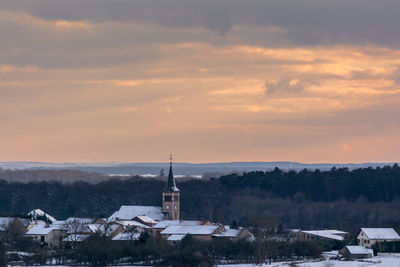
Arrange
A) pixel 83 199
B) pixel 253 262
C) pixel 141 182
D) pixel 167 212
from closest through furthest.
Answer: pixel 253 262, pixel 167 212, pixel 83 199, pixel 141 182

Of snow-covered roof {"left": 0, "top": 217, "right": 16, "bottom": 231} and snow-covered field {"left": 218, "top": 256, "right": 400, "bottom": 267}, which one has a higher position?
snow-covered roof {"left": 0, "top": 217, "right": 16, "bottom": 231}

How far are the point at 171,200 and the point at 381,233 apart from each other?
33543 mm

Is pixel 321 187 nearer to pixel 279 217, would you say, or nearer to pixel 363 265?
pixel 279 217

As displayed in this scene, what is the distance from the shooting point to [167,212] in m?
130

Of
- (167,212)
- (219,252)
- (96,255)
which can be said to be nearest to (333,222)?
(167,212)

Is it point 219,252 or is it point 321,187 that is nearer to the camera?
point 219,252

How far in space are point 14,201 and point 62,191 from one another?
7552 mm

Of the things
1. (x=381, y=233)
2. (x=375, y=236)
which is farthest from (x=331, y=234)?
(x=375, y=236)

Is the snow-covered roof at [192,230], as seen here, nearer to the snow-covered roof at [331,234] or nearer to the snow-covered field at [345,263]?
the snow-covered roof at [331,234]

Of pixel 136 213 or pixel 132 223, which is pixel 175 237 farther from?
pixel 136 213

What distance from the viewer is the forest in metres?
139

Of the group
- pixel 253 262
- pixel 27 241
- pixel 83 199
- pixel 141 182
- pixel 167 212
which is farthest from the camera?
pixel 141 182

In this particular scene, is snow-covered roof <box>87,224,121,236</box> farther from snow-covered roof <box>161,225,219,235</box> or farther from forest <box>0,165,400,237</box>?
forest <box>0,165,400,237</box>

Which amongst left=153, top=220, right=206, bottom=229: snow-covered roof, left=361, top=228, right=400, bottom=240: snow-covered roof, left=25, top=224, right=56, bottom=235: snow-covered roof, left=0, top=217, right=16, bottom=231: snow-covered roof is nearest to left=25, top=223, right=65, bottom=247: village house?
left=25, top=224, right=56, bottom=235: snow-covered roof
